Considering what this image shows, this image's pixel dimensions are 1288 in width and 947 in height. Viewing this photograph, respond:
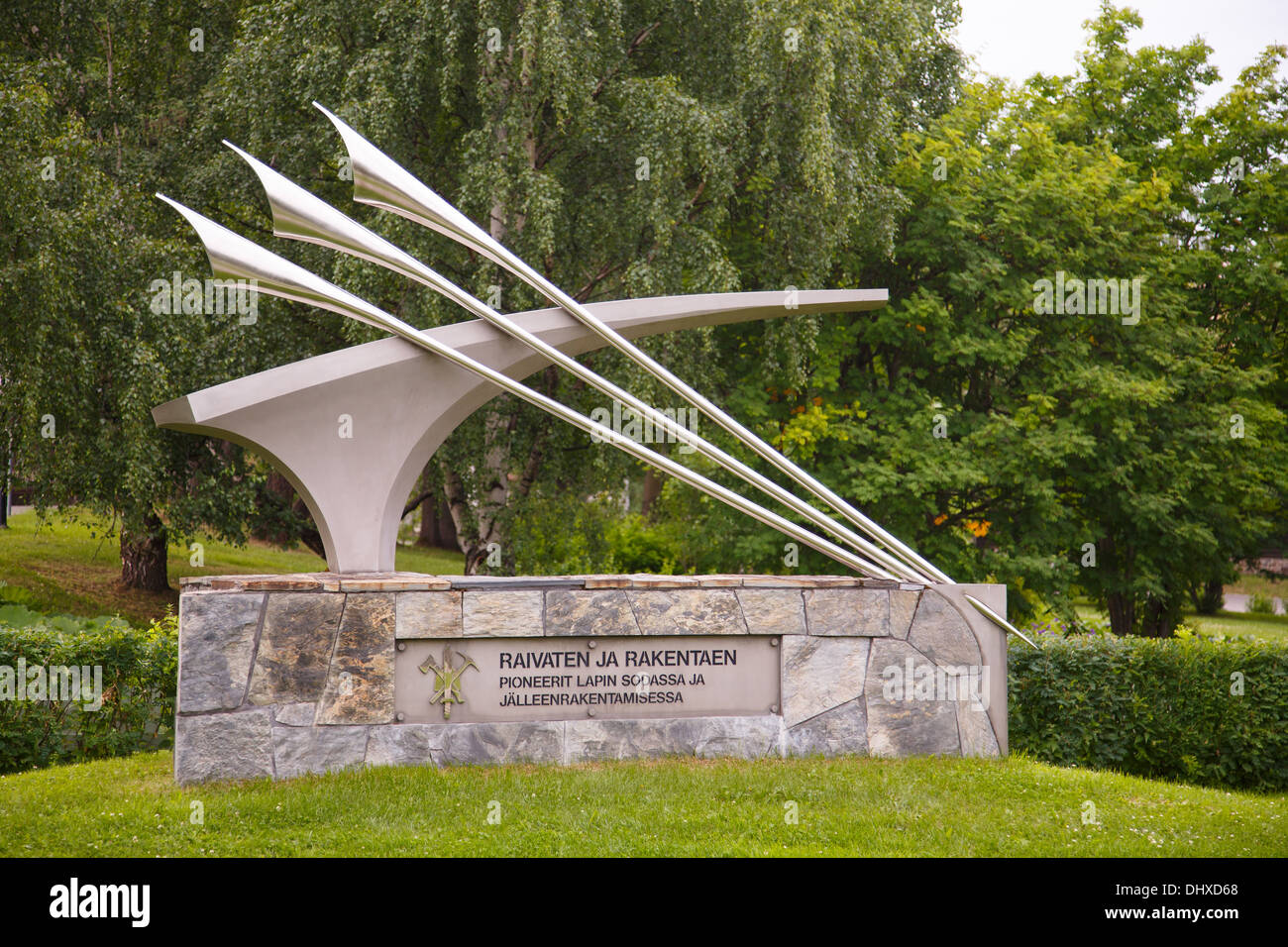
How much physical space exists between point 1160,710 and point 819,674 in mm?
3333

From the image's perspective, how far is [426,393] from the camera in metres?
8.59

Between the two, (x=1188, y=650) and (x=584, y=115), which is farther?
(x=584, y=115)

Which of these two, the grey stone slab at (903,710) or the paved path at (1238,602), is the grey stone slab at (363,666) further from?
the paved path at (1238,602)

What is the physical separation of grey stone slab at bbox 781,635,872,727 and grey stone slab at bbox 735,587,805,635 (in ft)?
0.32

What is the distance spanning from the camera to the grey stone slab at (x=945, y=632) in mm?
8609

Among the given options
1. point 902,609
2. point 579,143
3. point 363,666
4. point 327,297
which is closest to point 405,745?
point 363,666

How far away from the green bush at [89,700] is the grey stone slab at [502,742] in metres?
2.80

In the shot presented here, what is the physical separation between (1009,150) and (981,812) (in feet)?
43.8

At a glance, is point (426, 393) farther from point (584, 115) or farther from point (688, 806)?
point (584, 115)

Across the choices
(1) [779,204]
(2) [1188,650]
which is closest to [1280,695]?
(2) [1188,650]

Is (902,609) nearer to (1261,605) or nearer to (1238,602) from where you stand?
(1261,605)

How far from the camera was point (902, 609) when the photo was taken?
338 inches

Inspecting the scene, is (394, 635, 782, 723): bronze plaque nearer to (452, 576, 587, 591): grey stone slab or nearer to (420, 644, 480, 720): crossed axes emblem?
(420, 644, 480, 720): crossed axes emblem

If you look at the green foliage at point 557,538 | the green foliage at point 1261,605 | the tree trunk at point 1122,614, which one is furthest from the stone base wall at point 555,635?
the green foliage at point 1261,605
